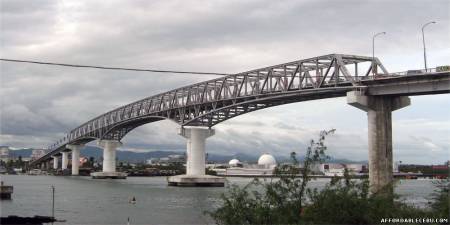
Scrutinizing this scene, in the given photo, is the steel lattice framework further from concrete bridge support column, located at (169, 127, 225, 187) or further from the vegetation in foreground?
the vegetation in foreground

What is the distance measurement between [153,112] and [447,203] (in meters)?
124

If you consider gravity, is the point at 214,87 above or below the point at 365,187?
above

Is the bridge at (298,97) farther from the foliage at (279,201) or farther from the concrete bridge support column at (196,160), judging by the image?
the foliage at (279,201)

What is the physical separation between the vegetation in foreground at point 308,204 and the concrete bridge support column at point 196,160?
92.3 metres

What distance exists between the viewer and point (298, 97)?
92250 mm

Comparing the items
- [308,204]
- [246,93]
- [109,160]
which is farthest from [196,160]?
[308,204]

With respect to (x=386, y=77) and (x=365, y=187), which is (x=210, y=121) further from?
(x=365, y=187)

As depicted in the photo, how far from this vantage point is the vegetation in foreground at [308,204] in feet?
72.6

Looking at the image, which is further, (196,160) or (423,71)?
(196,160)

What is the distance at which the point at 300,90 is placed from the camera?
8775cm

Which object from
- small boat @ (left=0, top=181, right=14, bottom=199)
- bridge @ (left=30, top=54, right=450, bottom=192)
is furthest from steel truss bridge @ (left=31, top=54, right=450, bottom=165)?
small boat @ (left=0, top=181, right=14, bottom=199)

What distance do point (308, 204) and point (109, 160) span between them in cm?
16662

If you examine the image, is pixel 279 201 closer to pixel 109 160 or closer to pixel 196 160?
pixel 196 160

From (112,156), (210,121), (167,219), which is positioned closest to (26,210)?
(167,219)
